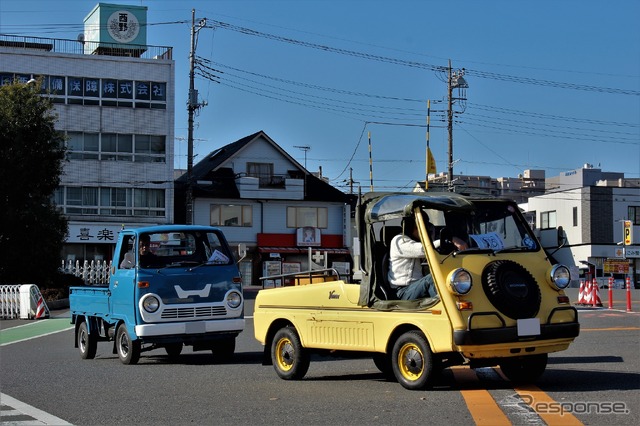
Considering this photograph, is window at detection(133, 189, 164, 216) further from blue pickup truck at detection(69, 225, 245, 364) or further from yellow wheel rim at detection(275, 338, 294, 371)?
yellow wheel rim at detection(275, 338, 294, 371)

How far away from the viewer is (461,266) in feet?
32.3

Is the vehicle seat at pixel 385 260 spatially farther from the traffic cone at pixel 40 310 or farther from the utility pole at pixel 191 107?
the utility pole at pixel 191 107

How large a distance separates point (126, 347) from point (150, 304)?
982mm

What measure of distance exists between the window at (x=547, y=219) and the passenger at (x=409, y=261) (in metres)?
66.9

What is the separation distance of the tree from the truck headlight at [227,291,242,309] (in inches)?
936

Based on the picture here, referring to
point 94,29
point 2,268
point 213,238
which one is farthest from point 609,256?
point 213,238

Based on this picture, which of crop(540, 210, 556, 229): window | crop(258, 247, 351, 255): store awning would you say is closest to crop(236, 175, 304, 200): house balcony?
crop(258, 247, 351, 255): store awning

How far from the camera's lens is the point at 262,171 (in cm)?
6581

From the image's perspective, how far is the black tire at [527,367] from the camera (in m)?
10.4

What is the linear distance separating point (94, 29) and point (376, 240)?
51123mm

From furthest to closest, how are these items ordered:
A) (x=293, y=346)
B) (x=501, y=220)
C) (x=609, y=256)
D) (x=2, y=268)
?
(x=609, y=256), (x=2, y=268), (x=293, y=346), (x=501, y=220)

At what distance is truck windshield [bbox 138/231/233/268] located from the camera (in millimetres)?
14586

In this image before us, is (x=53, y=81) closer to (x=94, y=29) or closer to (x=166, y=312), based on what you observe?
(x=94, y=29)

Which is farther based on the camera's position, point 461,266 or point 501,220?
point 501,220
